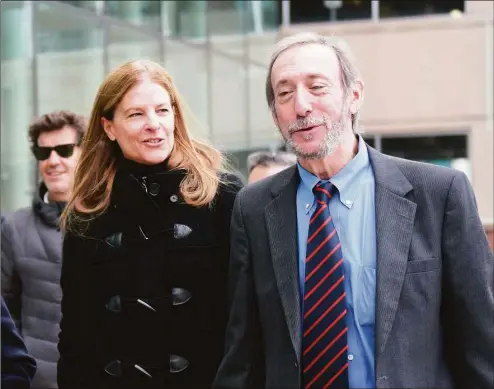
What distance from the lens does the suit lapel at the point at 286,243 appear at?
10.3 ft

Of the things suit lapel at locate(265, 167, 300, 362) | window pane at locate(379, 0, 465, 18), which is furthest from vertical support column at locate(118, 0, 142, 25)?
suit lapel at locate(265, 167, 300, 362)

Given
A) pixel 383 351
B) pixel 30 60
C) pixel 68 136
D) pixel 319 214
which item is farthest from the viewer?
pixel 30 60

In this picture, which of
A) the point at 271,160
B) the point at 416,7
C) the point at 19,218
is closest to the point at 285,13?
the point at 416,7

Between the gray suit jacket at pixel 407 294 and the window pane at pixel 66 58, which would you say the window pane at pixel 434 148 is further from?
the gray suit jacket at pixel 407 294

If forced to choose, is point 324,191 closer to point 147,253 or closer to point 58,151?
point 147,253

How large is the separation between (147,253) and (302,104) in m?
1.06

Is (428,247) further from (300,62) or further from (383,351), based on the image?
(300,62)

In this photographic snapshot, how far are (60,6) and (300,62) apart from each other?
7501 mm

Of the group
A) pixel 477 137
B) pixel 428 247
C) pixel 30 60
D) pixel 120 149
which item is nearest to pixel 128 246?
pixel 120 149

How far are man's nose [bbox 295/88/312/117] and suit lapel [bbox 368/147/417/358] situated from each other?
29cm

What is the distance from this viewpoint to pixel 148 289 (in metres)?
3.92

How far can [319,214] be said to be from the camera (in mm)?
3209

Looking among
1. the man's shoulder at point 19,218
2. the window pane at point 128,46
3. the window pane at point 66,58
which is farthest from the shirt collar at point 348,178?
the window pane at point 128,46

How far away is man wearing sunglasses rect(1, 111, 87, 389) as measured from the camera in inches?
206
